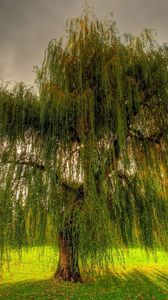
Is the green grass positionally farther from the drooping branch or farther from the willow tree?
the drooping branch

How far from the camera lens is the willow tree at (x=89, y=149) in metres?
4.41

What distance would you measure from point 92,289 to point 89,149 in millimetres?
4901

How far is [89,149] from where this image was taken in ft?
14.9

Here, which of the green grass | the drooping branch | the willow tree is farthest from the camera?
the green grass

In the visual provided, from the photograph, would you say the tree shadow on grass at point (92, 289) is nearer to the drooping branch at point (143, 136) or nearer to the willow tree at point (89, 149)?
the willow tree at point (89, 149)

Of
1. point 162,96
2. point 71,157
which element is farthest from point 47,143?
point 162,96

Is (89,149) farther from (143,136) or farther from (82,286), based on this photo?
(82,286)

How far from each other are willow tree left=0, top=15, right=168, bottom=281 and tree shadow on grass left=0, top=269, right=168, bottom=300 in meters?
2.42

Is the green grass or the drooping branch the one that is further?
the green grass

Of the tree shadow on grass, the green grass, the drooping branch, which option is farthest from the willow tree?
the tree shadow on grass

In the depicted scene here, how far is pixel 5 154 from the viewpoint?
4875mm

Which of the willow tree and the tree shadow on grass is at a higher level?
the willow tree

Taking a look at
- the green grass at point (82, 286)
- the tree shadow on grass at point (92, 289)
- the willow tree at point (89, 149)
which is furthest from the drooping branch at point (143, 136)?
the tree shadow on grass at point (92, 289)

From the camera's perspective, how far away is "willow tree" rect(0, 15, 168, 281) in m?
4.41
